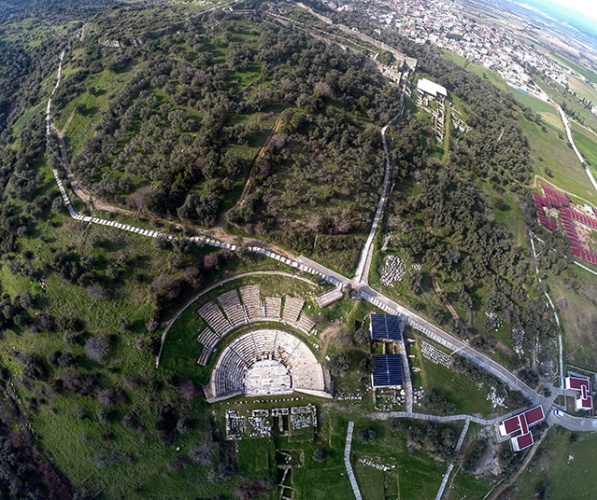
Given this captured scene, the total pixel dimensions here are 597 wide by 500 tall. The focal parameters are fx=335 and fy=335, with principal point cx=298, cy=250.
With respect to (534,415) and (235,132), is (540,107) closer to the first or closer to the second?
(534,415)

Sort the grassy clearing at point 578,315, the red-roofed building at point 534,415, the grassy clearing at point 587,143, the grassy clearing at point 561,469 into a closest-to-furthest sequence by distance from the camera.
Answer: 1. the grassy clearing at point 561,469
2. the red-roofed building at point 534,415
3. the grassy clearing at point 578,315
4. the grassy clearing at point 587,143

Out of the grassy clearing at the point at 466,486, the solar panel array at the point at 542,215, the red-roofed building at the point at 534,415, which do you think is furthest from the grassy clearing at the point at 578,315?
the grassy clearing at the point at 466,486

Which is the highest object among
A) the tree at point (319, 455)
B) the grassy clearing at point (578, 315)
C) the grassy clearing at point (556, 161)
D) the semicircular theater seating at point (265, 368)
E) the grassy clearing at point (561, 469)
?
the grassy clearing at point (556, 161)

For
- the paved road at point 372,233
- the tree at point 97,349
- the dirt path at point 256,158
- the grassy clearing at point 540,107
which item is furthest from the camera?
the grassy clearing at point 540,107

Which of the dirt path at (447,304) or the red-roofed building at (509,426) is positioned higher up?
the dirt path at (447,304)

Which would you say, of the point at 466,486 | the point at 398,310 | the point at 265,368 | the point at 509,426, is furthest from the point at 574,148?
the point at 265,368

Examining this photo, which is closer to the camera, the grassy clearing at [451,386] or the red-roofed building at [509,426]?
the red-roofed building at [509,426]

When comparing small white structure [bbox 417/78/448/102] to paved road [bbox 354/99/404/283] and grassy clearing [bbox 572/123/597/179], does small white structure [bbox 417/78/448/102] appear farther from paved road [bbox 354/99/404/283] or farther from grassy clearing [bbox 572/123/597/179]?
grassy clearing [bbox 572/123/597/179]

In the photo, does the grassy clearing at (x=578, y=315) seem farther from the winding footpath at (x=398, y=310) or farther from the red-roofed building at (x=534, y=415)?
the red-roofed building at (x=534, y=415)
